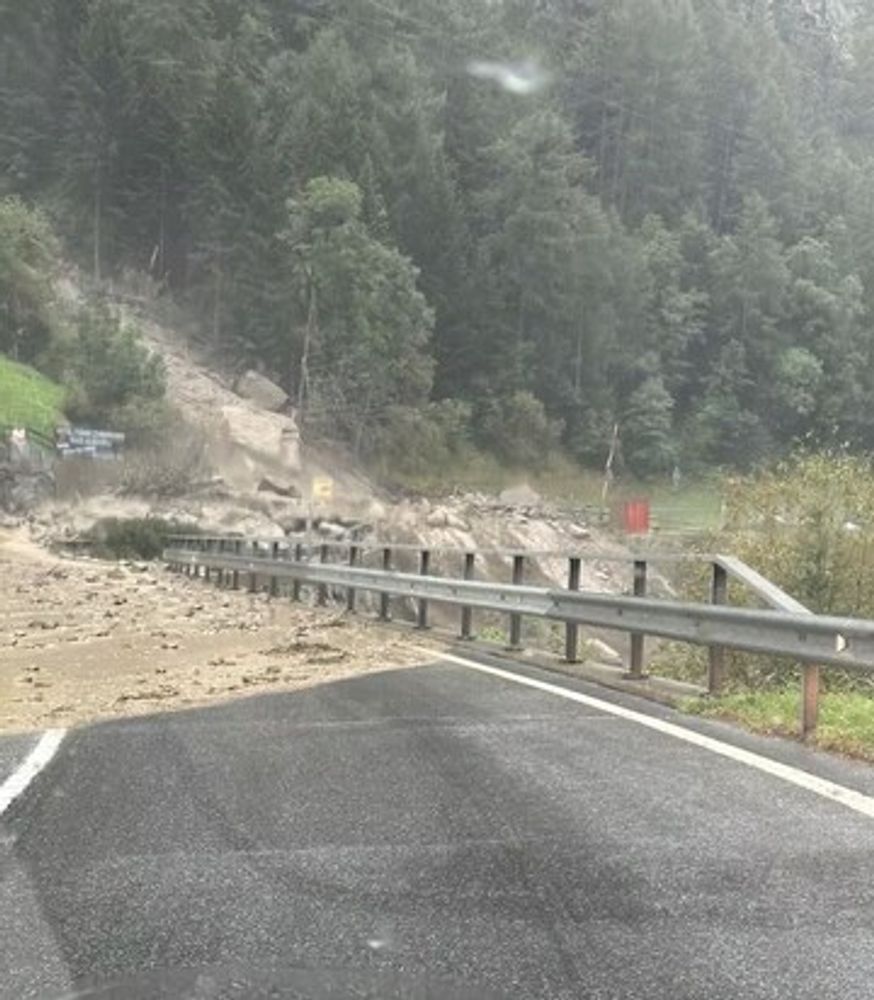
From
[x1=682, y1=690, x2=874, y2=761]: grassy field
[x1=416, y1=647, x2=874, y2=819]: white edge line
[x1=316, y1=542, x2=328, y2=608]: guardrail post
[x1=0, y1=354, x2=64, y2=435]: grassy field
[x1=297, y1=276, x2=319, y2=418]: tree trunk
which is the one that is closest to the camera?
[x1=416, y1=647, x2=874, y2=819]: white edge line

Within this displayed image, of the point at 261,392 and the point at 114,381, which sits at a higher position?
the point at 261,392

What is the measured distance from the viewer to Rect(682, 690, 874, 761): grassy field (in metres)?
7.62

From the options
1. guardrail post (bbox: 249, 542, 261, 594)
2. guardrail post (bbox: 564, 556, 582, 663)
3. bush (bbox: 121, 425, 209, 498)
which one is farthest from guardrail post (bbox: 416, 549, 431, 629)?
bush (bbox: 121, 425, 209, 498)

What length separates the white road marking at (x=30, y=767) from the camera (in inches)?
252

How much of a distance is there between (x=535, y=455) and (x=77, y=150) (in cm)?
3638

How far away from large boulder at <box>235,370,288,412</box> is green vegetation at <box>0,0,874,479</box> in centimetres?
190

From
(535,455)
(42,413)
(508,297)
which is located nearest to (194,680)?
(42,413)

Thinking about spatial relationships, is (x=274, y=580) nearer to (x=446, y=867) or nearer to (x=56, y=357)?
(x=446, y=867)

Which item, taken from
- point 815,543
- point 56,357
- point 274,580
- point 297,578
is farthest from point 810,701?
point 56,357

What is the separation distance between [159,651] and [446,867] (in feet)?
30.3

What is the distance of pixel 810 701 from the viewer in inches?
315

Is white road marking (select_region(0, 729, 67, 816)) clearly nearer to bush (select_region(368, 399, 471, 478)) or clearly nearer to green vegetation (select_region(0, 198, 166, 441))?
green vegetation (select_region(0, 198, 166, 441))

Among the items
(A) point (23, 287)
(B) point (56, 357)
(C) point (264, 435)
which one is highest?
(A) point (23, 287)

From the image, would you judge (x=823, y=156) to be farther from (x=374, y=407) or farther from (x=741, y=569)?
(x=741, y=569)
